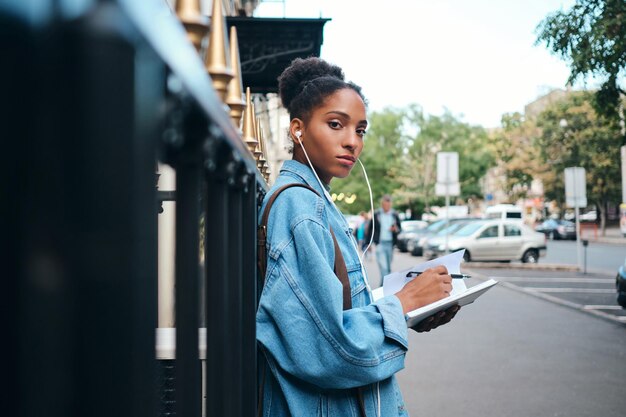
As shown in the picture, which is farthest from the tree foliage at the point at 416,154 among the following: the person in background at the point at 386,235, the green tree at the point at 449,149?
the person in background at the point at 386,235

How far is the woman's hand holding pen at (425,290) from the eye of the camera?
1.65 metres

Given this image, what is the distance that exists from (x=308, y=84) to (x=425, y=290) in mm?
652

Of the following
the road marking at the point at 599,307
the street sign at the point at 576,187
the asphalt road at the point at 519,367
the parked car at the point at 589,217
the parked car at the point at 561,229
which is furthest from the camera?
the parked car at the point at 589,217

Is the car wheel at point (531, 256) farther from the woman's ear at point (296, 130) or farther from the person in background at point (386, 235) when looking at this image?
the woman's ear at point (296, 130)

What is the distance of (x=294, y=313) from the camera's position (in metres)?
1.40

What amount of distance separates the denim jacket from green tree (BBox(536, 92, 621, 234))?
140 ft

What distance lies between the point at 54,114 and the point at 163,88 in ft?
0.66

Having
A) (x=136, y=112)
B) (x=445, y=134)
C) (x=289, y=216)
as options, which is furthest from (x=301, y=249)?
(x=445, y=134)

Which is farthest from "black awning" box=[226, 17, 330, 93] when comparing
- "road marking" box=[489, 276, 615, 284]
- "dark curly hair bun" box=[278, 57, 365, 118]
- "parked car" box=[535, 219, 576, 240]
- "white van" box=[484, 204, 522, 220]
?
"white van" box=[484, 204, 522, 220]

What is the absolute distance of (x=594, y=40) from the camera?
1038 cm

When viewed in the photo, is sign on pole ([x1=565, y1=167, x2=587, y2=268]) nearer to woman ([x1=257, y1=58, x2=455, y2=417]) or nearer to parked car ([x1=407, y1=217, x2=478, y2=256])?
parked car ([x1=407, y1=217, x2=478, y2=256])

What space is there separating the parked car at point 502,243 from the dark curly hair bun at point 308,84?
20954 mm

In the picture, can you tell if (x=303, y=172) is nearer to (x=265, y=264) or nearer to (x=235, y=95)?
(x=265, y=264)

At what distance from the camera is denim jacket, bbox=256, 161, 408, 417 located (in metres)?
1.38
